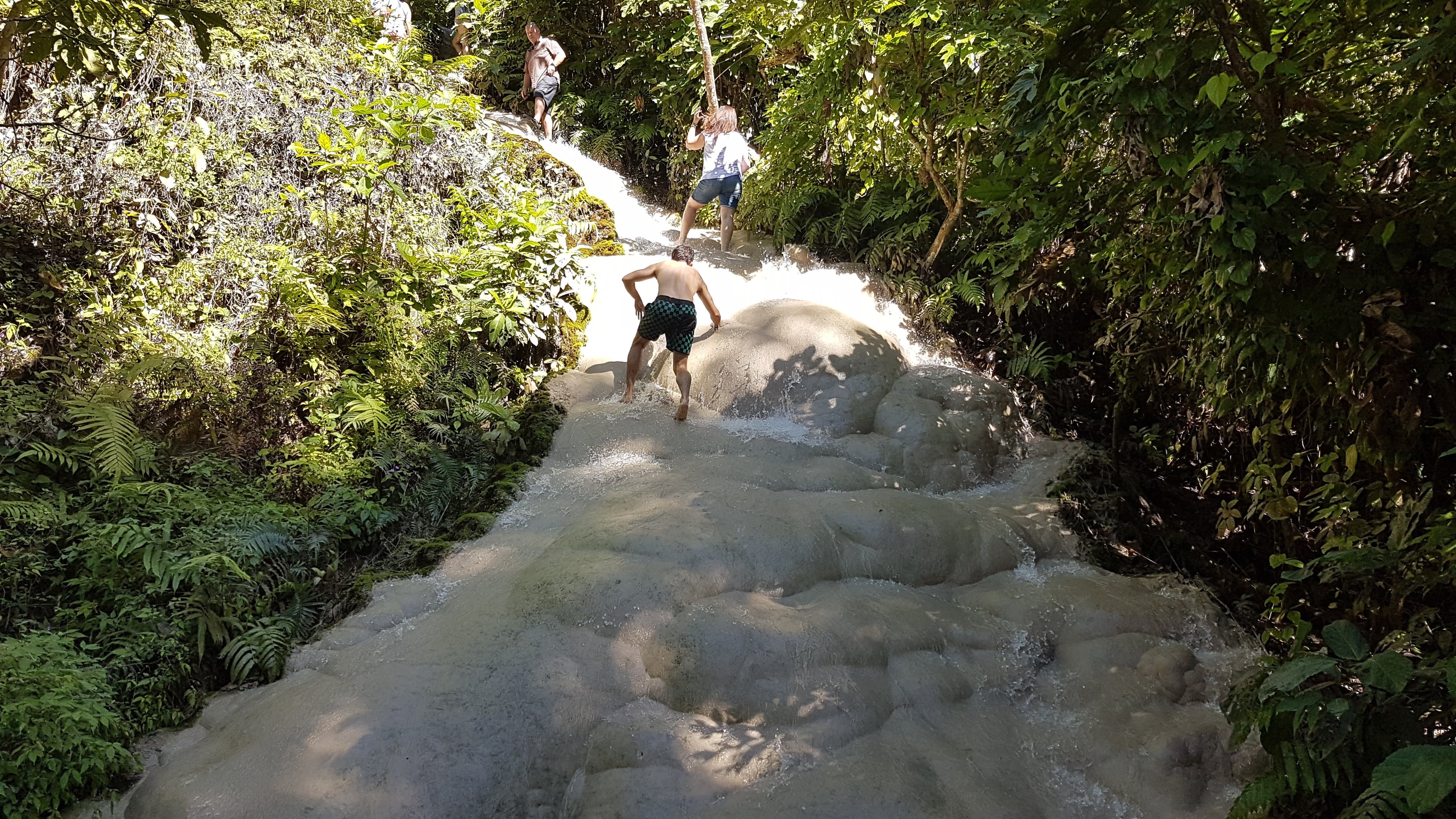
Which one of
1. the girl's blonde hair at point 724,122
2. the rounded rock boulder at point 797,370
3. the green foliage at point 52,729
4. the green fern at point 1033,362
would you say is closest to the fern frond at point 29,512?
the green foliage at point 52,729

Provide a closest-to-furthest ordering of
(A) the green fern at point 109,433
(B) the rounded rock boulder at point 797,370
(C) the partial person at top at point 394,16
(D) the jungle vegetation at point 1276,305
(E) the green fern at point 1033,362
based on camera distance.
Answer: (D) the jungle vegetation at point 1276,305, (A) the green fern at point 109,433, (B) the rounded rock boulder at point 797,370, (E) the green fern at point 1033,362, (C) the partial person at top at point 394,16

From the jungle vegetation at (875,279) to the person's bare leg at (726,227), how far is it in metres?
0.95

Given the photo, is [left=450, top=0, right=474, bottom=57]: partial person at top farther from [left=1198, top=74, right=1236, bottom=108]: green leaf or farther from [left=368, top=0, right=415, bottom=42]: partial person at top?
[left=1198, top=74, right=1236, bottom=108]: green leaf

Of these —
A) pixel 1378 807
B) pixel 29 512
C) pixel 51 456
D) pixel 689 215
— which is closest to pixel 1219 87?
pixel 1378 807

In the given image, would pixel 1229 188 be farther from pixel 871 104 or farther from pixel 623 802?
pixel 871 104

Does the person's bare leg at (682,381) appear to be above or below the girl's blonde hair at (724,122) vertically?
below

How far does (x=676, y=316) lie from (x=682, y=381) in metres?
0.56

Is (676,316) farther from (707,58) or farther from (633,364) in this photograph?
(707,58)

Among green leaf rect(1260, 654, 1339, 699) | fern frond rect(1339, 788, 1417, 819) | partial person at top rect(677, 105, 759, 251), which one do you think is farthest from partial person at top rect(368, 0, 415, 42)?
fern frond rect(1339, 788, 1417, 819)

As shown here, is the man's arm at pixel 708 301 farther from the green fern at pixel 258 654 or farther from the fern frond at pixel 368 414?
the green fern at pixel 258 654

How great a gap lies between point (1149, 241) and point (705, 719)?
3.89 meters

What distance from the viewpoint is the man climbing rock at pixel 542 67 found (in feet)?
40.0

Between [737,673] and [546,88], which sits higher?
[546,88]

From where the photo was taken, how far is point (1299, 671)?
2943 mm
